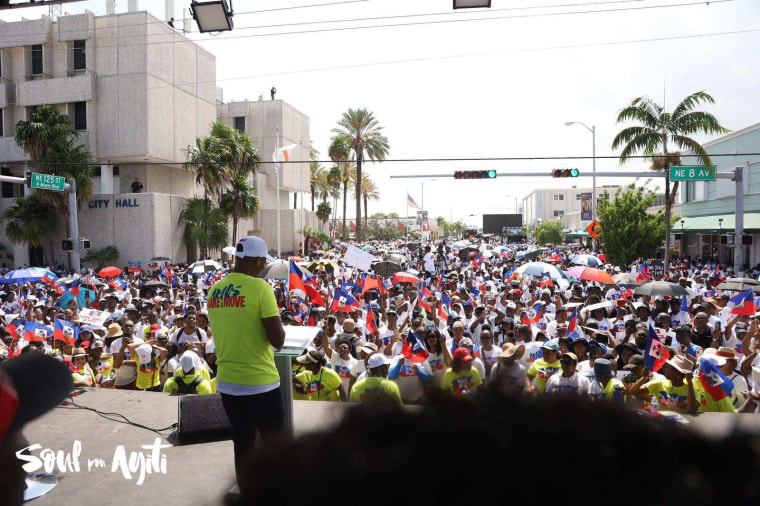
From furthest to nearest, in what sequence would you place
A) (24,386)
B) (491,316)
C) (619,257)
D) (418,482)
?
(619,257) < (491,316) < (24,386) < (418,482)

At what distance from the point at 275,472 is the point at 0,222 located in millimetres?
39524

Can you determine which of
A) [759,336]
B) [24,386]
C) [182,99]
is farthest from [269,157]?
[24,386]

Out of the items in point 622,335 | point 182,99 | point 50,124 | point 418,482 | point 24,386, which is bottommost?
point 622,335

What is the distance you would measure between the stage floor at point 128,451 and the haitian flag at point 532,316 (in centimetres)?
601

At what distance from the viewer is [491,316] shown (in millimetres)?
11453

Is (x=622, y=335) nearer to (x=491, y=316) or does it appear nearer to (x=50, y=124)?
(x=491, y=316)

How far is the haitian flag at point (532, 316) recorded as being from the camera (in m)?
10.2

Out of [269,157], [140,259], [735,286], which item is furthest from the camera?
[269,157]

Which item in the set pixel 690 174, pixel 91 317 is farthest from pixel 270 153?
pixel 91 317

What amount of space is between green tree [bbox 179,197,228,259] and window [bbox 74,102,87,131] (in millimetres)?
7744

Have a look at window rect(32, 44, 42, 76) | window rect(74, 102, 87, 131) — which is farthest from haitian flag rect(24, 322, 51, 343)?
window rect(32, 44, 42, 76)

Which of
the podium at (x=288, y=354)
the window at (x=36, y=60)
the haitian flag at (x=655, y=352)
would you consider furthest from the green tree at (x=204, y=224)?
the podium at (x=288, y=354)

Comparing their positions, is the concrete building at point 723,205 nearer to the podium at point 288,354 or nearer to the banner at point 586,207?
the banner at point 586,207

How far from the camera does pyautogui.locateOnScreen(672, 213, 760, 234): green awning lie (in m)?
28.9
